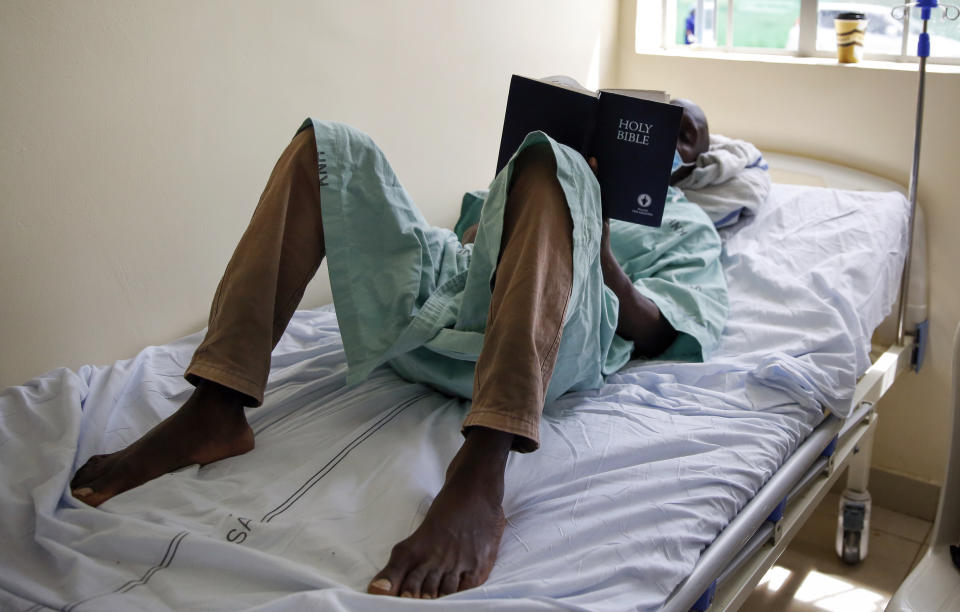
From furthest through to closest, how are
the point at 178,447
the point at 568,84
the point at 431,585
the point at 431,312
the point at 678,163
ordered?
the point at 678,163 → the point at 568,84 → the point at 431,312 → the point at 178,447 → the point at 431,585

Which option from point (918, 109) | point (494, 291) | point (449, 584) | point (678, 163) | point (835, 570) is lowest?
point (835, 570)

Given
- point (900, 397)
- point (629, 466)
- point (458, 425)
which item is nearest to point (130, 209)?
point (458, 425)

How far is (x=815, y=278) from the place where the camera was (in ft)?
5.81

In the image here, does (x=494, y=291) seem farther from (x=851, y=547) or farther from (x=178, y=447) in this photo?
(x=851, y=547)

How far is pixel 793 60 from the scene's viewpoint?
2.34m

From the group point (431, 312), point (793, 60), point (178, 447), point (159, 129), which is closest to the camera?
point (178, 447)

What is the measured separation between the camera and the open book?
1.31 metres

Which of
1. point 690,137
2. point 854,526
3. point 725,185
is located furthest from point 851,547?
point 690,137

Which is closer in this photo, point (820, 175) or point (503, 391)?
point (503, 391)

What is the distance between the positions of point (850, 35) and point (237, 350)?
1787mm

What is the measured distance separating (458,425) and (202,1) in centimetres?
93

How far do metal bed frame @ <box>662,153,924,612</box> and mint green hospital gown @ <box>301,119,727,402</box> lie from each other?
33 cm

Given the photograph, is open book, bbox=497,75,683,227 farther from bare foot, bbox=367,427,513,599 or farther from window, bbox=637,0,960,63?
window, bbox=637,0,960,63

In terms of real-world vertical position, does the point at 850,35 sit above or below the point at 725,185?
above
